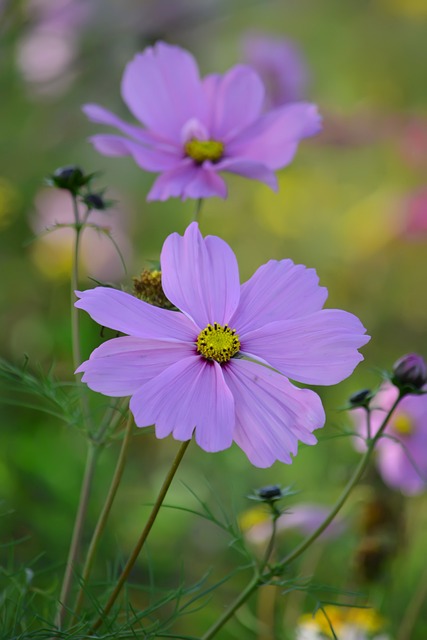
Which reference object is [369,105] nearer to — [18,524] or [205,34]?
[205,34]

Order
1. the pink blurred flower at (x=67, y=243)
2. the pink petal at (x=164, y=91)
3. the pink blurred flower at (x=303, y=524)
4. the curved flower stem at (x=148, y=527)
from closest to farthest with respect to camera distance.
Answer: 1. the curved flower stem at (x=148, y=527)
2. the pink petal at (x=164, y=91)
3. the pink blurred flower at (x=303, y=524)
4. the pink blurred flower at (x=67, y=243)

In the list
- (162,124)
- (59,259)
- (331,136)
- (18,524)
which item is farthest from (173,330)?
(331,136)

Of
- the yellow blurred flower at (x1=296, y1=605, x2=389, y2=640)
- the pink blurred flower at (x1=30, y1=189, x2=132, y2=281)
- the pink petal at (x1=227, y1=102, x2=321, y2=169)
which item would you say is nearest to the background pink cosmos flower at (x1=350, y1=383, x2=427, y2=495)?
the yellow blurred flower at (x1=296, y1=605, x2=389, y2=640)

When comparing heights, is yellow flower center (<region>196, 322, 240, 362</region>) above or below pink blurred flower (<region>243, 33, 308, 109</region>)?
below

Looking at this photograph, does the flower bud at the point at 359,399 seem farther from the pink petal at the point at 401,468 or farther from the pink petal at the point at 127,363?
the pink petal at the point at 401,468

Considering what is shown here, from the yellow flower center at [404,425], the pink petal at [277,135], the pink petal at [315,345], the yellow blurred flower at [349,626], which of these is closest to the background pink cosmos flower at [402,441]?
the yellow flower center at [404,425]

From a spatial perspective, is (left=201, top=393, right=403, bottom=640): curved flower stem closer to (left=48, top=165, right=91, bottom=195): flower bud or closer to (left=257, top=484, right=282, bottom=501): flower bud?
(left=257, top=484, right=282, bottom=501): flower bud
